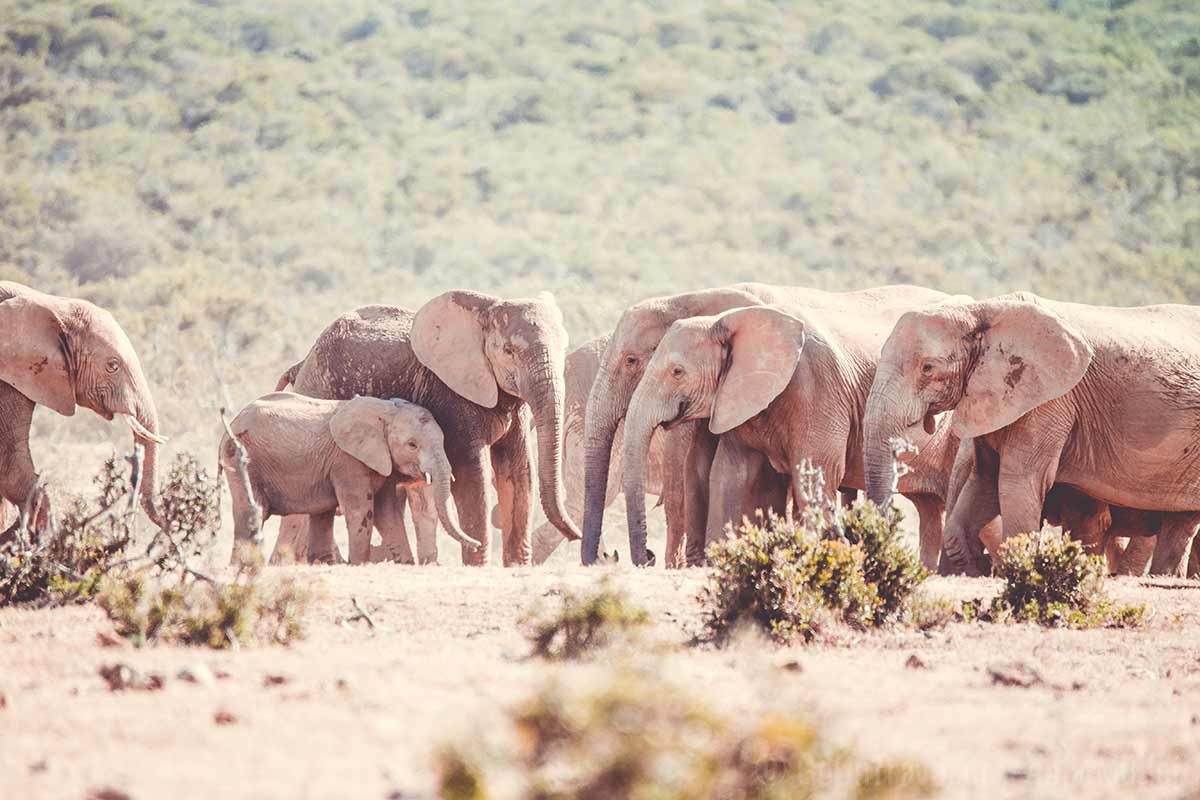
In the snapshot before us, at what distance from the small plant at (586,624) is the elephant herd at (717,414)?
428cm

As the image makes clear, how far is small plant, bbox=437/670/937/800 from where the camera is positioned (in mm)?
3969

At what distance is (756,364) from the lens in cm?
1266

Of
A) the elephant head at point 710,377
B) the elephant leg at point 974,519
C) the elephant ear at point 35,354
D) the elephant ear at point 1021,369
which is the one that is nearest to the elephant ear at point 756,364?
the elephant head at point 710,377

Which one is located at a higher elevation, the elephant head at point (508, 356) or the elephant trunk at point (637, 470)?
the elephant head at point (508, 356)

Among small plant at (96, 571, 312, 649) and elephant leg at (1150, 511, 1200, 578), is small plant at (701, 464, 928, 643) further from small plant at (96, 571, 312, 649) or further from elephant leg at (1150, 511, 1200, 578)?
elephant leg at (1150, 511, 1200, 578)

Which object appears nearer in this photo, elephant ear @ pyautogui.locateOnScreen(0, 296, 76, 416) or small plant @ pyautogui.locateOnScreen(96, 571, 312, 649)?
small plant @ pyautogui.locateOnScreen(96, 571, 312, 649)

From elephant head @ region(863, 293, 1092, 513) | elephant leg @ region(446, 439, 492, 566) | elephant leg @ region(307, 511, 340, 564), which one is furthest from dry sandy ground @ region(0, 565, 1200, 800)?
elephant leg @ region(307, 511, 340, 564)

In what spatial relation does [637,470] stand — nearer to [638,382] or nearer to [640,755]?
[638,382]

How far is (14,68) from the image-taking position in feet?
187

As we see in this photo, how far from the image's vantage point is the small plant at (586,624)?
712cm

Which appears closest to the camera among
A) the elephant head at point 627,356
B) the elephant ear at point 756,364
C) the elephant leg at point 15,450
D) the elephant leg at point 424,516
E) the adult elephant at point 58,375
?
the elephant leg at point 15,450

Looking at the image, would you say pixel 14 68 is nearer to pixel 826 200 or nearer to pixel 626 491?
pixel 826 200

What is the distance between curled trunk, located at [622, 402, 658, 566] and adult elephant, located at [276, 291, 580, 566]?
143 cm

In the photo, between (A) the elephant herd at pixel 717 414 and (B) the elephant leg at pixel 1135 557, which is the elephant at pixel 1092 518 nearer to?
(A) the elephant herd at pixel 717 414
